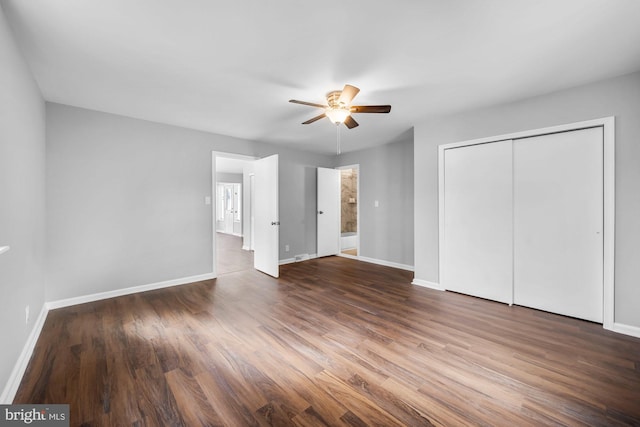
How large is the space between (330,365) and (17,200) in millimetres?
2649

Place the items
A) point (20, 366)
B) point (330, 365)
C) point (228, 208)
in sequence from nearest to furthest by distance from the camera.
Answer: point (20, 366), point (330, 365), point (228, 208)

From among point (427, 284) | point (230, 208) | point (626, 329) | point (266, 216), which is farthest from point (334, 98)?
point (230, 208)

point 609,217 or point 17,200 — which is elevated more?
point 17,200

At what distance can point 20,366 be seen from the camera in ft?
5.99

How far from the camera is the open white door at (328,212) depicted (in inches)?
233

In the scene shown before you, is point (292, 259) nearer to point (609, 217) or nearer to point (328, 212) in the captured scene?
point (328, 212)

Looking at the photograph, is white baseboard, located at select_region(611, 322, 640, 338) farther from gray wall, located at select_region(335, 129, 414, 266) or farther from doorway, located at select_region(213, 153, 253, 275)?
doorway, located at select_region(213, 153, 253, 275)

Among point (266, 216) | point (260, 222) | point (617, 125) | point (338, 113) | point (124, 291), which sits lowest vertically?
point (124, 291)

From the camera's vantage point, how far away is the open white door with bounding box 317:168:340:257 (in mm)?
5930

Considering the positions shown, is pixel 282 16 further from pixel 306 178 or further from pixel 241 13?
pixel 306 178

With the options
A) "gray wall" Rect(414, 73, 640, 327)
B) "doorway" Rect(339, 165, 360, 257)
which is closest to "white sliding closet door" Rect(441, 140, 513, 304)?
"gray wall" Rect(414, 73, 640, 327)

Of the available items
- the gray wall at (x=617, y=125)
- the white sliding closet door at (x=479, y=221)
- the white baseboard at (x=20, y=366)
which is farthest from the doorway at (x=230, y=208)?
the gray wall at (x=617, y=125)

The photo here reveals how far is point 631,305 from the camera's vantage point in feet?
7.96

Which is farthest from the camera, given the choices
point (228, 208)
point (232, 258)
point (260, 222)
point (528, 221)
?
point (228, 208)
